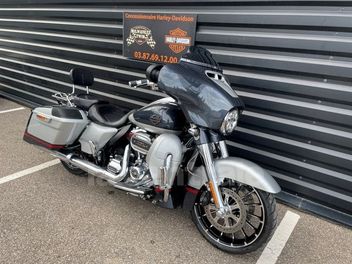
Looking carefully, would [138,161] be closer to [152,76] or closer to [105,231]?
[105,231]

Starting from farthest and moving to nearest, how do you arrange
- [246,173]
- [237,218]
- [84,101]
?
[84,101]
[237,218]
[246,173]

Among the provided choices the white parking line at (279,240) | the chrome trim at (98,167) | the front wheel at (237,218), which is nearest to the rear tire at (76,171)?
the chrome trim at (98,167)

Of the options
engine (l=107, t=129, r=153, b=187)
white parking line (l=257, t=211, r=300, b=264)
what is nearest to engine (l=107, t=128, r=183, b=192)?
engine (l=107, t=129, r=153, b=187)

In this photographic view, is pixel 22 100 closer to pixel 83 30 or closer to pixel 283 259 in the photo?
pixel 83 30

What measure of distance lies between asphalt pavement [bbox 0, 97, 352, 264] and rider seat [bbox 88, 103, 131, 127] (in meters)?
0.73

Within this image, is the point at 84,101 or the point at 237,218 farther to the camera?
the point at 84,101

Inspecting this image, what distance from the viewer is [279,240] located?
2.42 m

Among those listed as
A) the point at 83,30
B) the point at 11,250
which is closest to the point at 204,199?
the point at 11,250

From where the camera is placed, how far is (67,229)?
239cm

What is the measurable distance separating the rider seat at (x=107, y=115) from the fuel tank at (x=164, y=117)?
1.18 ft

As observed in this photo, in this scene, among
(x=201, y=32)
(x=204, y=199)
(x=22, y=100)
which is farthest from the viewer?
(x=22, y=100)

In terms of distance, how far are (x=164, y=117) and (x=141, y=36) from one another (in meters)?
1.75

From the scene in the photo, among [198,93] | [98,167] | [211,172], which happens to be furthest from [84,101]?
[211,172]

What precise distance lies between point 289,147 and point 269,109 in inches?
16.2
